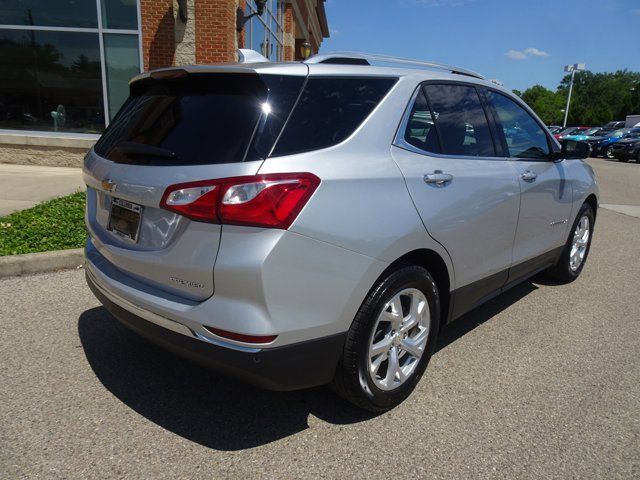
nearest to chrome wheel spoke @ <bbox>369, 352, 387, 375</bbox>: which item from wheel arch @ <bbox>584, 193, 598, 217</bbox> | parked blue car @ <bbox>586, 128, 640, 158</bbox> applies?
wheel arch @ <bbox>584, 193, 598, 217</bbox>

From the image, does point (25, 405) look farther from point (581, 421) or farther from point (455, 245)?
point (581, 421)

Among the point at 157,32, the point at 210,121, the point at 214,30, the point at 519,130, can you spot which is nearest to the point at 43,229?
the point at 210,121

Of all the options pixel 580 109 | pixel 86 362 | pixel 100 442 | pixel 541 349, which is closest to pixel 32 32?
pixel 86 362

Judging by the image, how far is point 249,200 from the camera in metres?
2.04

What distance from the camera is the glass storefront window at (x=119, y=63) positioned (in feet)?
33.4

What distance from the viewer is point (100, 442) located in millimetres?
2410

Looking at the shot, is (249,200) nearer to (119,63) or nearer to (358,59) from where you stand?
(358,59)

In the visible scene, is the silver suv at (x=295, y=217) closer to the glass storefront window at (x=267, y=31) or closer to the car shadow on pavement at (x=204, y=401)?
the car shadow on pavement at (x=204, y=401)

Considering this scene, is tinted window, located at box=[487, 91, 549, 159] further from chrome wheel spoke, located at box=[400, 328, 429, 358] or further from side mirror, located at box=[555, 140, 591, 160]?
chrome wheel spoke, located at box=[400, 328, 429, 358]

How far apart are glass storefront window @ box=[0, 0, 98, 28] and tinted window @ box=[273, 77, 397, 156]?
31.6ft

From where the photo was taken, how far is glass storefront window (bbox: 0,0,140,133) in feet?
33.2

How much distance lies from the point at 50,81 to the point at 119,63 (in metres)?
1.54

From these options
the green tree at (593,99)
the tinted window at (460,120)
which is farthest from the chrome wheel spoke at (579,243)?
the green tree at (593,99)

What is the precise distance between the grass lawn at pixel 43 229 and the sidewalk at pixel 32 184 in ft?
2.04
